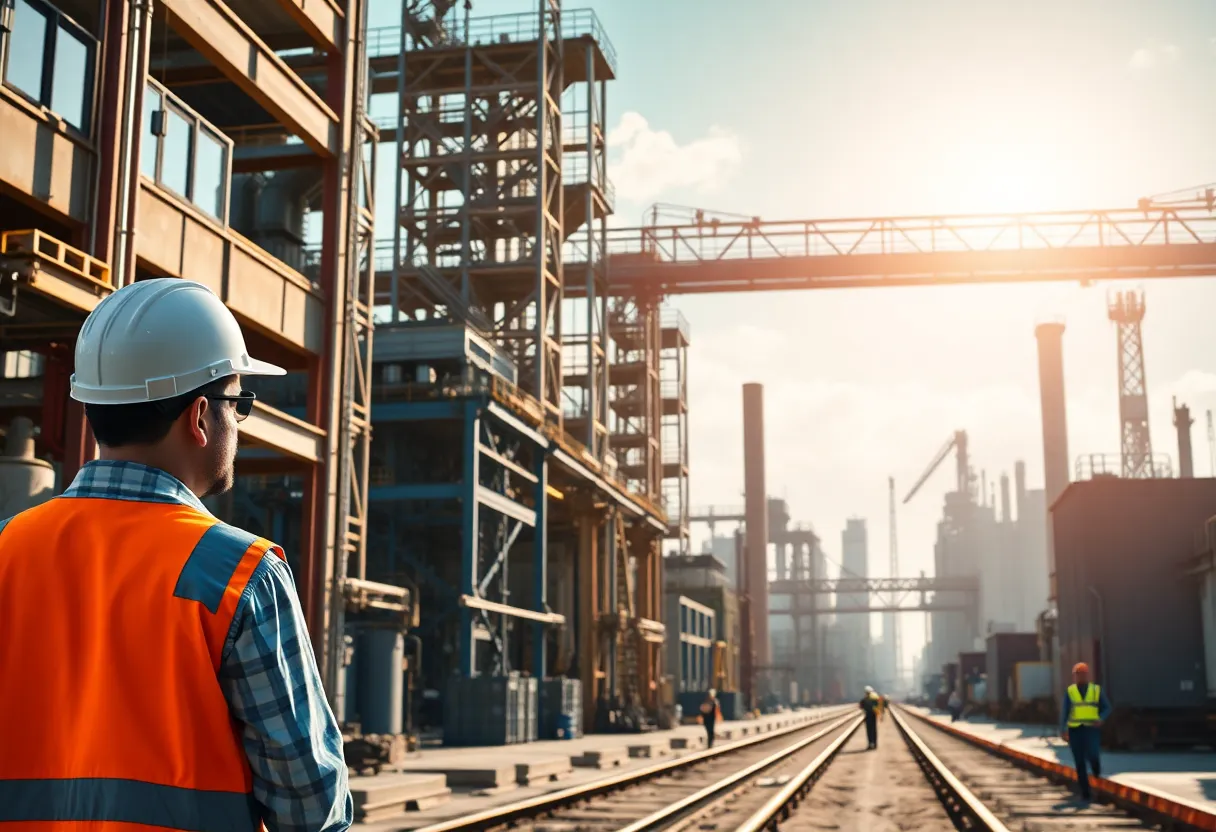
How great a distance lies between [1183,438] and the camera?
8825 cm

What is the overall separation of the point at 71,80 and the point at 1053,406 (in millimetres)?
83433

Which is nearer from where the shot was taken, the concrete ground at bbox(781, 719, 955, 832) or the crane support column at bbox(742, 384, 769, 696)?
the concrete ground at bbox(781, 719, 955, 832)

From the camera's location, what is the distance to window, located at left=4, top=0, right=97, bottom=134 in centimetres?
1429

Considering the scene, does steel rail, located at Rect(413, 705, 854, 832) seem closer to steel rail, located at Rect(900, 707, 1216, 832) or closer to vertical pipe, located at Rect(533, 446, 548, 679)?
steel rail, located at Rect(900, 707, 1216, 832)

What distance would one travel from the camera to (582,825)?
13.2 metres

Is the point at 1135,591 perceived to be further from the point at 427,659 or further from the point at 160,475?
the point at 160,475

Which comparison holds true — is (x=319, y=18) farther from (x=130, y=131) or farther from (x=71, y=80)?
(x=71, y=80)

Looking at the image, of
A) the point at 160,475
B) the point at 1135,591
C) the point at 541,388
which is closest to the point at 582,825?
the point at 160,475

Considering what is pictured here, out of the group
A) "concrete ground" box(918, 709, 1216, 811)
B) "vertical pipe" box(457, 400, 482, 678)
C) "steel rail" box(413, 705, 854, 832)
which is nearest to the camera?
"steel rail" box(413, 705, 854, 832)

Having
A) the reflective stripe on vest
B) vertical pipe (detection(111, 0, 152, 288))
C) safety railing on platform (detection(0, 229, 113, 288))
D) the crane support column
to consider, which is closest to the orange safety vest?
safety railing on platform (detection(0, 229, 113, 288))

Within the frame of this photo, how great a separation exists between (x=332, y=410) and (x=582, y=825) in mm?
10701

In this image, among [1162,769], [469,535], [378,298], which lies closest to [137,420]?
[1162,769]

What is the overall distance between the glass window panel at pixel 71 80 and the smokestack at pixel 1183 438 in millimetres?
83315

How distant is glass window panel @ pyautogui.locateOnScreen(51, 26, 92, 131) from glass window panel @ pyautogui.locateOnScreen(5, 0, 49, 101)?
21cm
